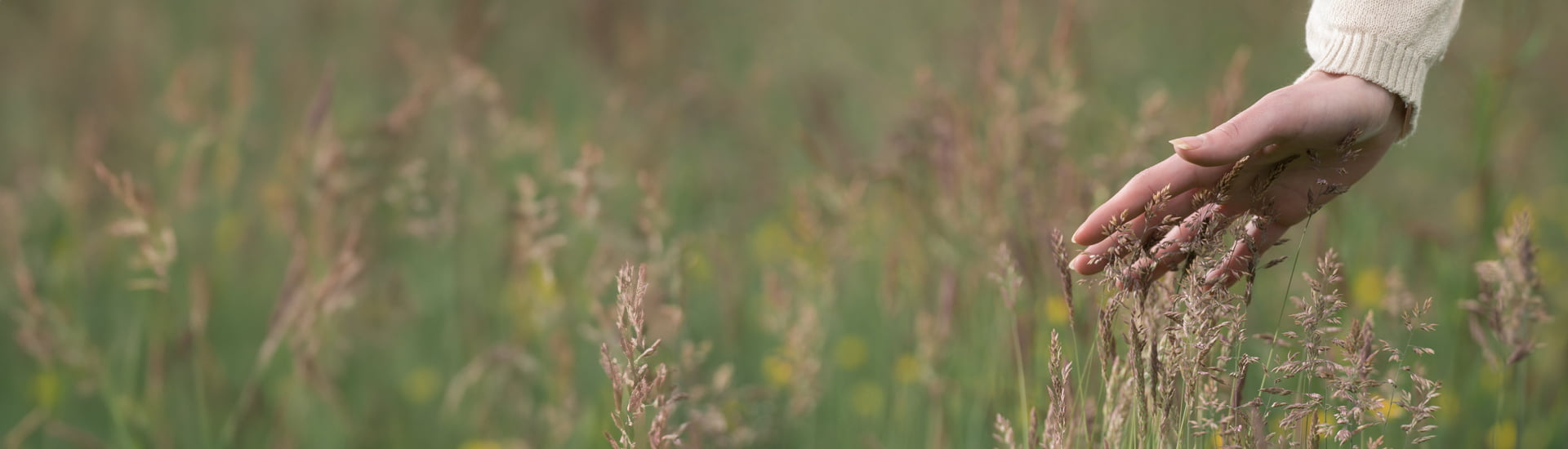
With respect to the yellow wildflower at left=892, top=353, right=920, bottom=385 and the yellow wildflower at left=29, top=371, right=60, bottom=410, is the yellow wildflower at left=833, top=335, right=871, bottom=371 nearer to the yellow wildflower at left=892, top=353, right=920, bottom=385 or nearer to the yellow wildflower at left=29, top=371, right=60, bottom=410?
the yellow wildflower at left=892, top=353, right=920, bottom=385

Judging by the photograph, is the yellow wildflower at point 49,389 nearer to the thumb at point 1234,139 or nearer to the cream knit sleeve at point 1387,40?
the thumb at point 1234,139

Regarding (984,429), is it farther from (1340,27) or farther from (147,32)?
(147,32)

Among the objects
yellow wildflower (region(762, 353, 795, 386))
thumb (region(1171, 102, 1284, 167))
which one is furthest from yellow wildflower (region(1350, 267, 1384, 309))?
thumb (region(1171, 102, 1284, 167))

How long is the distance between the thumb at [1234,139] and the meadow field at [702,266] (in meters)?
0.12

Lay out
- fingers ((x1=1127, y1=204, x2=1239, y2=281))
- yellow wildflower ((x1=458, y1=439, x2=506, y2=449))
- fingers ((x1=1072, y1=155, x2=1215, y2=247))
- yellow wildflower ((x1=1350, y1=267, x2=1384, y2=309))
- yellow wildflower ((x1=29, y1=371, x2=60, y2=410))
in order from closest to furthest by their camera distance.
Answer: fingers ((x1=1127, y1=204, x2=1239, y2=281)), fingers ((x1=1072, y1=155, x2=1215, y2=247)), yellow wildflower ((x1=29, y1=371, x2=60, y2=410)), yellow wildflower ((x1=458, y1=439, x2=506, y2=449)), yellow wildflower ((x1=1350, y1=267, x2=1384, y2=309))

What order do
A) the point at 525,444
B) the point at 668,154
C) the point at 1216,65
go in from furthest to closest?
the point at 1216,65
the point at 668,154
the point at 525,444

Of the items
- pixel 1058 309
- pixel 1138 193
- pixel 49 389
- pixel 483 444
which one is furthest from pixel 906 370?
pixel 49 389

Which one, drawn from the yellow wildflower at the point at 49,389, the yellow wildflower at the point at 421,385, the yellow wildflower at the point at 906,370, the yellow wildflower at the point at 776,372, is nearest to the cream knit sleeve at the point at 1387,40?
the yellow wildflower at the point at 906,370

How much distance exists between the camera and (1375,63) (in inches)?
51.6

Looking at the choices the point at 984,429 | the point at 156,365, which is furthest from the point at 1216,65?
the point at 156,365

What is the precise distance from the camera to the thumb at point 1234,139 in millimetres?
1119

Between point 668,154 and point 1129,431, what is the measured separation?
9.38 feet

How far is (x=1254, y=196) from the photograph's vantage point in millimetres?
1174

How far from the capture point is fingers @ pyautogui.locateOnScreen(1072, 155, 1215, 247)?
1178 mm
